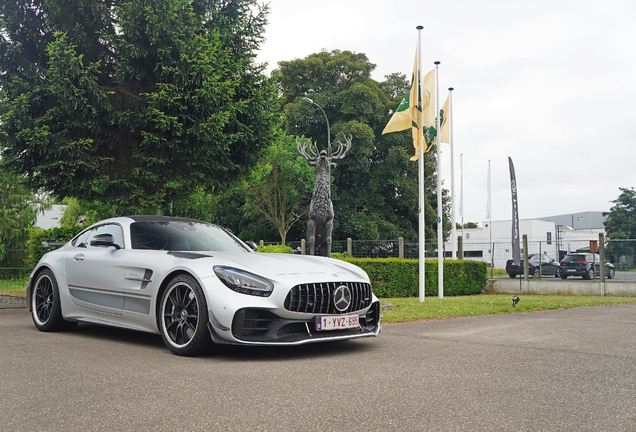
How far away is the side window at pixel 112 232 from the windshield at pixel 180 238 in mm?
171

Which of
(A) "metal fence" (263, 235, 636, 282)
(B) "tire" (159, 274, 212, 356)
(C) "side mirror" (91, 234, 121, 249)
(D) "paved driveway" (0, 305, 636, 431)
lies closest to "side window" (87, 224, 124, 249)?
(C) "side mirror" (91, 234, 121, 249)

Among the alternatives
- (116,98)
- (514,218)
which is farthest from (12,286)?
(514,218)

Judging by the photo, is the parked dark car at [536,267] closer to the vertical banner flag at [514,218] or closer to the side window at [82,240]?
the vertical banner flag at [514,218]

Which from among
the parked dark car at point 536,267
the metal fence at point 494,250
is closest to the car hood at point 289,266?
the metal fence at point 494,250

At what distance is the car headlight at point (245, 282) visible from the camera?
6082 mm

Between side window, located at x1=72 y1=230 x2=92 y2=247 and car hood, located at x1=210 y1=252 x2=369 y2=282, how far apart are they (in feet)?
8.10

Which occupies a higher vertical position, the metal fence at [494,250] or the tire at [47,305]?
the metal fence at [494,250]

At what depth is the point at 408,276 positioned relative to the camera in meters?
19.6

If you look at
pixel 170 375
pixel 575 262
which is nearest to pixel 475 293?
pixel 575 262

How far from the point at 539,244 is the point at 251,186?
20.7 meters

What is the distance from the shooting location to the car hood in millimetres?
6328

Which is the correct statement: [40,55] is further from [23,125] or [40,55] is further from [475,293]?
[475,293]

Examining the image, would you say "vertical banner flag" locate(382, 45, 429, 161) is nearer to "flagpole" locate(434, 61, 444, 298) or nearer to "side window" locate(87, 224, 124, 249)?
"flagpole" locate(434, 61, 444, 298)

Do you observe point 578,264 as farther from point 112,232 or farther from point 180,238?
point 112,232
